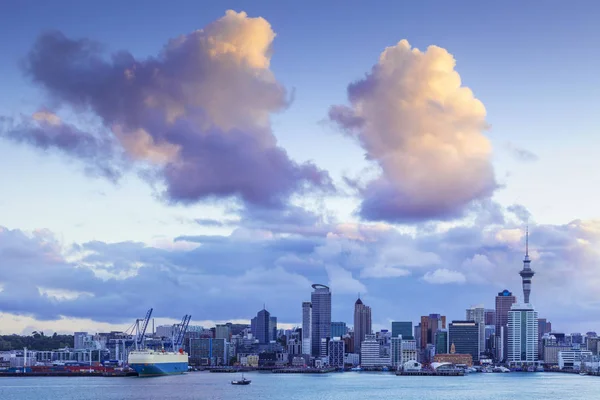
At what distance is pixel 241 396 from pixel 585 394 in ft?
117

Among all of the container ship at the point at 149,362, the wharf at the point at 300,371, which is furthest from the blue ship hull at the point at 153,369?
the wharf at the point at 300,371

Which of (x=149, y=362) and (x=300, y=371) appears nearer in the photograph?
(x=149, y=362)

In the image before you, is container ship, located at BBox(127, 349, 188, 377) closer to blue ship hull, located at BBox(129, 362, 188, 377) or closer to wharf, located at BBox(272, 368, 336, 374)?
blue ship hull, located at BBox(129, 362, 188, 377)

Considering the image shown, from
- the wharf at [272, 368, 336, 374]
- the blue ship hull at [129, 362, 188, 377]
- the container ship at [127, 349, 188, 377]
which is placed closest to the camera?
the container ship at [127, 349, 188, 377]

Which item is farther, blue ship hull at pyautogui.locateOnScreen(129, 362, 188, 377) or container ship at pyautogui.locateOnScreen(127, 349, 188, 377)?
blue ship hull at pyautogui.locateOnScreen(129, 362, 188, 377)

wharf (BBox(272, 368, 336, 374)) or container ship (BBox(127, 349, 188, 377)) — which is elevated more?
container ship (BBox(127, 349, 188, 377))

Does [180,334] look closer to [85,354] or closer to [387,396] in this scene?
[85,354]

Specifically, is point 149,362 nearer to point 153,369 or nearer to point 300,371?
point 153,369

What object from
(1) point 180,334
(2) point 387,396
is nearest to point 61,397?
(2) point 387,396

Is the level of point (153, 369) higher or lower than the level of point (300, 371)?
higher

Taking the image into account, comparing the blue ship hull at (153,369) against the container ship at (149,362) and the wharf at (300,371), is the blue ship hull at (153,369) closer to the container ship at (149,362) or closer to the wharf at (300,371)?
the container ship at (149,362)

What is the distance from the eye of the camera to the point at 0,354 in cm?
17662

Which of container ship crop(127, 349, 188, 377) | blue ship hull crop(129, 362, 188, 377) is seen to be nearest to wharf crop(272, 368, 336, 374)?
blue ship hull crop(129, 362, 188, 377)

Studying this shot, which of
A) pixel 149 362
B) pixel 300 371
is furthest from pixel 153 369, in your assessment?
pixel 300 371
